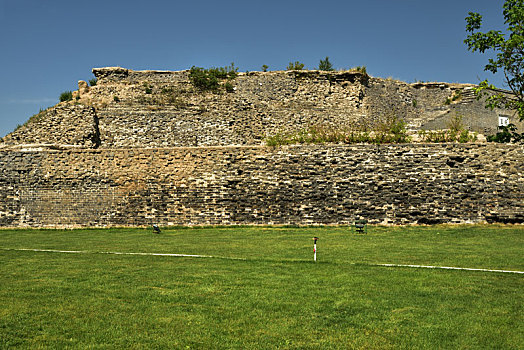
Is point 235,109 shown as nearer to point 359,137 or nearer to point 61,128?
point 61,128

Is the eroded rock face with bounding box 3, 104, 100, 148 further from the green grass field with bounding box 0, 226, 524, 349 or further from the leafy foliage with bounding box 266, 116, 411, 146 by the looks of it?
the green grass field with bounding box 0, 226, 524, 349

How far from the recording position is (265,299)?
739 centimetres

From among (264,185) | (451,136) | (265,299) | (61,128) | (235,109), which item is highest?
(235,109)

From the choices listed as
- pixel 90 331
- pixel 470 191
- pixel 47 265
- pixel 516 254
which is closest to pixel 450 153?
pixel 470 191

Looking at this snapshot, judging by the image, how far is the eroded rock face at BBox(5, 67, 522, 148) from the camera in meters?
29.7

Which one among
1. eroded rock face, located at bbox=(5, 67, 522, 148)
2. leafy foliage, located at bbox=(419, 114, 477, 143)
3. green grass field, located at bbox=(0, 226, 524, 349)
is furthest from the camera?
eroded rock face, located at bbox=(5, 67, 522, 148)

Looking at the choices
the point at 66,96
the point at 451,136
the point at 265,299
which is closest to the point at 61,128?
the point at 66,96

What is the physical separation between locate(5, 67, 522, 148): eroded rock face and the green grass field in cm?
1710

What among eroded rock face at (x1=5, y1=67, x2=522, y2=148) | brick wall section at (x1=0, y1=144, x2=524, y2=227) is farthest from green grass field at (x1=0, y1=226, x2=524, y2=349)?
eroded rock face at (x1=5, y1=67, x2=522, y2=148)

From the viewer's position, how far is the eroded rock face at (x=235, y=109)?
29.7 meters

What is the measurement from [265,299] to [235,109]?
79.5 feet

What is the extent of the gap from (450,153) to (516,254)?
7581mm

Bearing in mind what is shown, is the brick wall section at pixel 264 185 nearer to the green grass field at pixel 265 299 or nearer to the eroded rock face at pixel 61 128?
the green grass field at pixel 265 299

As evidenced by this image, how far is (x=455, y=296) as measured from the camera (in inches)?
295
